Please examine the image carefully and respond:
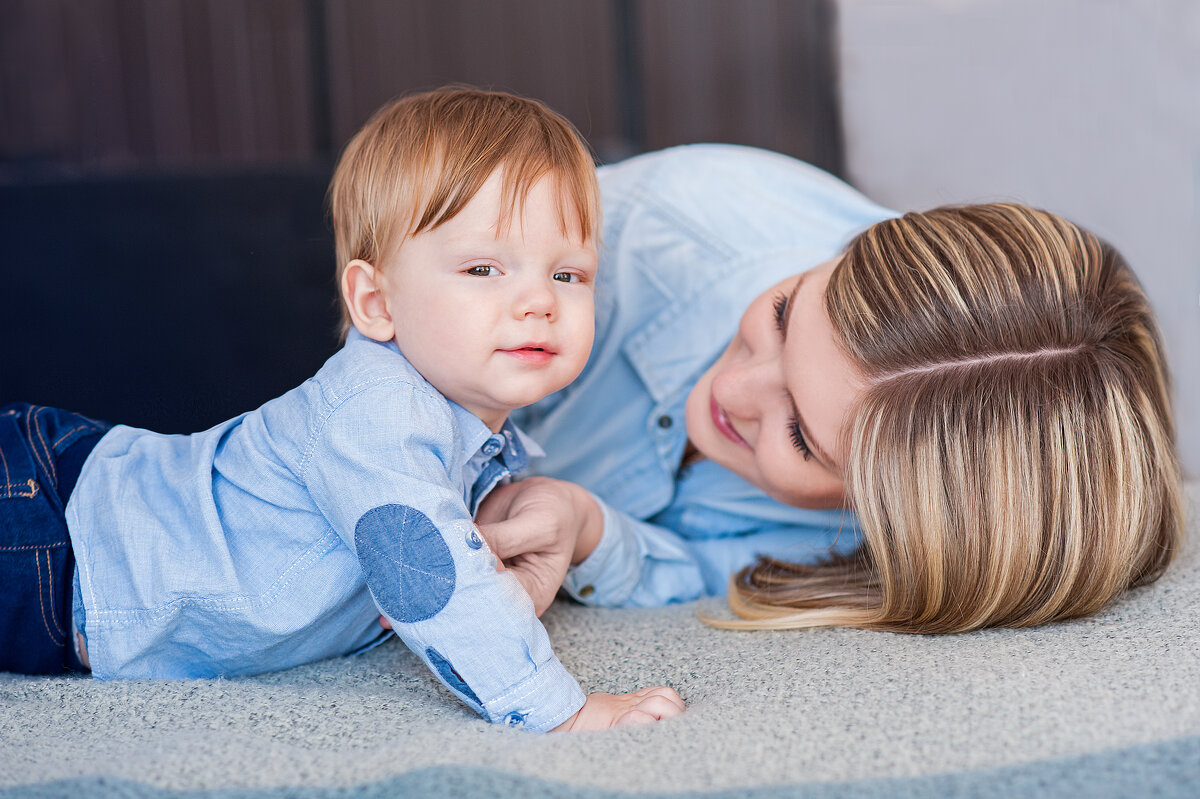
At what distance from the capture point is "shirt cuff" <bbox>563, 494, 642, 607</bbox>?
1.18 m

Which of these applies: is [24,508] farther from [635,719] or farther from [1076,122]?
[1076,122]

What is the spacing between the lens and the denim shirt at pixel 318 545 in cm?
82

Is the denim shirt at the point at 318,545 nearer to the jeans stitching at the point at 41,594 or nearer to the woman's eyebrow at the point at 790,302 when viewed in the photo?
the jeans stitching at the point at 41,594

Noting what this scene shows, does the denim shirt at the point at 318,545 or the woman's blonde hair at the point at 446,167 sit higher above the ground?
the woman's blonde hair at the point at 446,167

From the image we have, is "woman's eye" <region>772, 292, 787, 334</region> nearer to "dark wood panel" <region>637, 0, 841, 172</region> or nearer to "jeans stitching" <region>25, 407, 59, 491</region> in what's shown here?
"jeans stitching" <region>25, 407, 59, 491</region>

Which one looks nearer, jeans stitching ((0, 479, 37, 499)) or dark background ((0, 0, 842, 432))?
jeans stitching ((0, 479, 37, 499))

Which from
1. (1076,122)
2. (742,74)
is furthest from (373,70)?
(1076,122)

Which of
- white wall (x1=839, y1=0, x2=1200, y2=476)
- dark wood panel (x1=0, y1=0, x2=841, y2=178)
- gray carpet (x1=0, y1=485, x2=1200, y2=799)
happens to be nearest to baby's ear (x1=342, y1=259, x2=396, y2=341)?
gray carpet (x1=0, y1=485, x2=1200, y2=799)

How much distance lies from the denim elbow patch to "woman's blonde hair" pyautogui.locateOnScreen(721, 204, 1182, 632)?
0.40 meters

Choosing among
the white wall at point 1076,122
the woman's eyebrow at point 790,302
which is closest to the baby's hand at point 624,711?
the woman's eyebrow at point 790,302

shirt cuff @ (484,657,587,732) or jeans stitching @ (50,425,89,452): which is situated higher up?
jeans stitching @ (50,425,89,452)

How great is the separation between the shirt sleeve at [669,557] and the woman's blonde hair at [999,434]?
0.17 m

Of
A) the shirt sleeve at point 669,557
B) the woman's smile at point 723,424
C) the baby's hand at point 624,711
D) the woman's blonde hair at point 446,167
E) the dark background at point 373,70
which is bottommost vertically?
the shirt sleeve at point 669,557

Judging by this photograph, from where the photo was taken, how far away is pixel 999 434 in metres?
0.93
